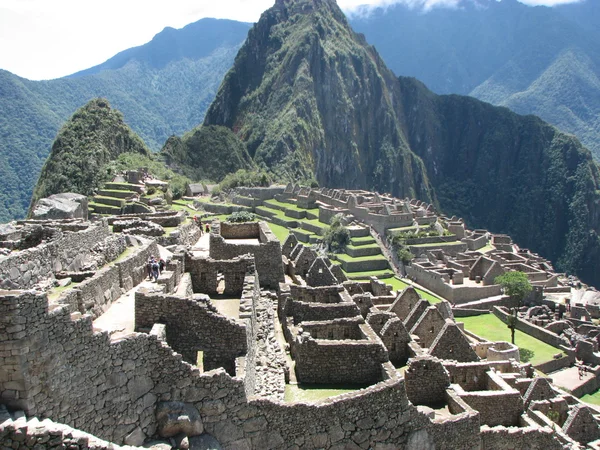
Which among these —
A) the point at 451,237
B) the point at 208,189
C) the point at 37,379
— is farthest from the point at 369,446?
the point at 208,189

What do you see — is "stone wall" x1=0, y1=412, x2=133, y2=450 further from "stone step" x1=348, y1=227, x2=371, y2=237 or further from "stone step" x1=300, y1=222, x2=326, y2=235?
"stone step" x1=300, y1=222, x2=326, y2=235

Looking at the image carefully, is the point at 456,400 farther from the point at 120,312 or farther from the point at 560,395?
the point at 560,395

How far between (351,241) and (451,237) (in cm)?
1534

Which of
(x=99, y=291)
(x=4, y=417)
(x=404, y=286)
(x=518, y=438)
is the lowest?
(x=404, y=286)

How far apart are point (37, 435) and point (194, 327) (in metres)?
4.67

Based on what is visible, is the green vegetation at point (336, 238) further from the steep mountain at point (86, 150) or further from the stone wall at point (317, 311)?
the stone wall at point (317, 311)

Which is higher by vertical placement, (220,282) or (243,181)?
(220,282)

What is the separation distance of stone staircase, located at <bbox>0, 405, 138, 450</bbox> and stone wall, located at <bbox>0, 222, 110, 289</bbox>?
4238 mm

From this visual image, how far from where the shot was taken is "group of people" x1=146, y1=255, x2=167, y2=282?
1577 cm

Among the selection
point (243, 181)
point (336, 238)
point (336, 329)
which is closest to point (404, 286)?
point (336, 238)

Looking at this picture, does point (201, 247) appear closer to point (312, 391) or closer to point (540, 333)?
point (312, 391)

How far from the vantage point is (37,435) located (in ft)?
24.3

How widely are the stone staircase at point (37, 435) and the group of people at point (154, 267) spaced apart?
795 cm

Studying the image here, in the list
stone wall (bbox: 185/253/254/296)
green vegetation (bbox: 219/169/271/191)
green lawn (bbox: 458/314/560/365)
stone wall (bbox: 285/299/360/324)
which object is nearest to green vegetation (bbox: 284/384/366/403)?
stone wall (bbox: 285/299/360/324)
